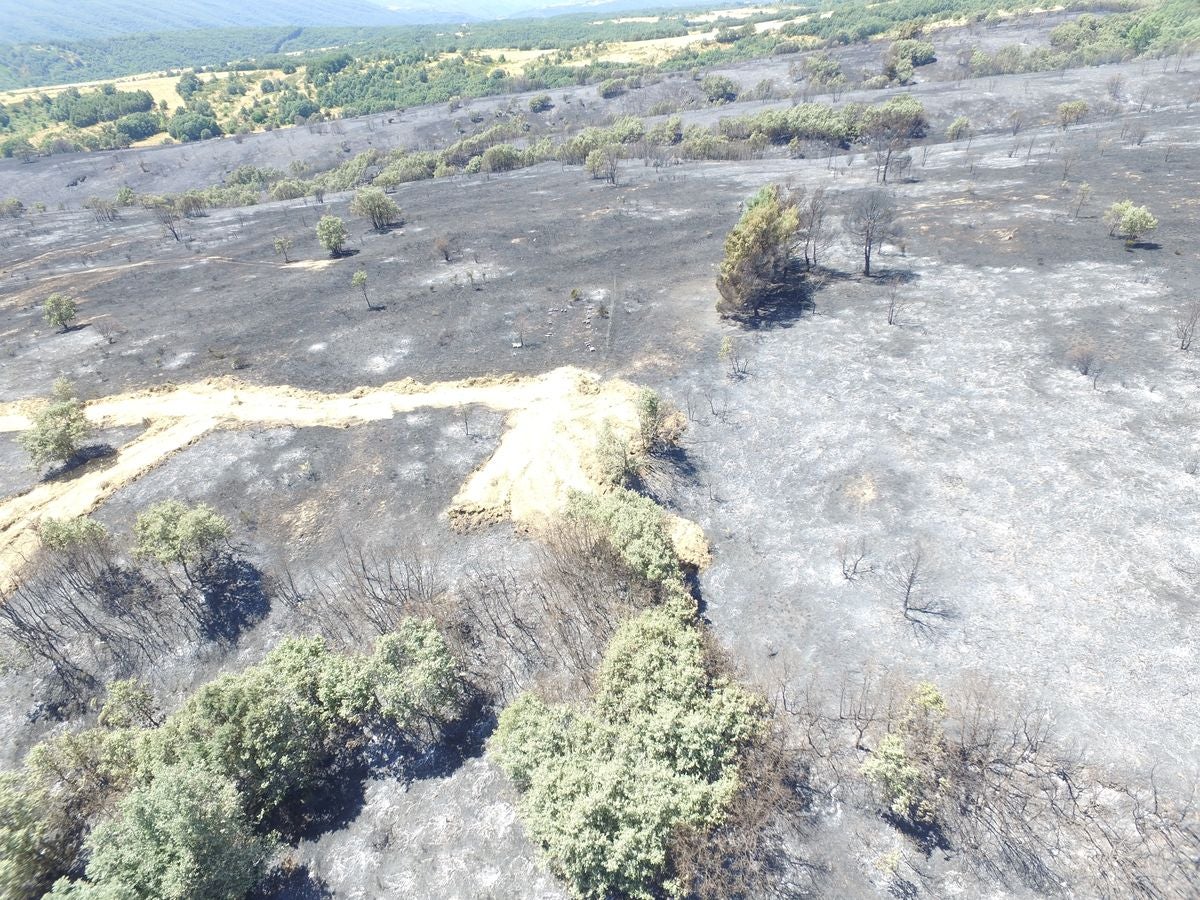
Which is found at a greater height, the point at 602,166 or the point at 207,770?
the point at 602,166

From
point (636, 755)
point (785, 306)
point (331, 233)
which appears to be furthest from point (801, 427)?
point (331, 233)

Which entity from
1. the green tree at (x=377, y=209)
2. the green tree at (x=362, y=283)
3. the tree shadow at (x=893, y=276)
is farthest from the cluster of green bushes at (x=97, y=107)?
the tree shadow at (x=893, y=276)

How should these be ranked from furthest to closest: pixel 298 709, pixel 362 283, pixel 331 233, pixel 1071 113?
pixel 1071 113, pixel 331 233, pixel 362 283, pixel 298 709

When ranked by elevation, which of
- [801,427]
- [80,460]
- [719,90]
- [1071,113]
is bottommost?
[801,427]

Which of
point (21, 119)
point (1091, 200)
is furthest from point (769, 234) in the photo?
point (21, 119)

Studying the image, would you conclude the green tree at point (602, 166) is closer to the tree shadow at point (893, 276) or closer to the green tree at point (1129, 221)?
the tree shadow at point (893, 276)

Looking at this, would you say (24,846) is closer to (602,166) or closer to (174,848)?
(174,848)
